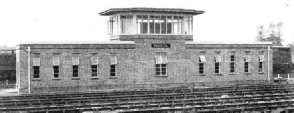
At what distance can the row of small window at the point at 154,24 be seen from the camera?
38000 millimetres

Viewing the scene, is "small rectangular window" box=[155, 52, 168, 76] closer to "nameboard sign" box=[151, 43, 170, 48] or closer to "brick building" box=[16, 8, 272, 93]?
"brick building" box=[16, 8, 272, 93]

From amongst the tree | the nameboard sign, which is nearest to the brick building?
the nameboard sign

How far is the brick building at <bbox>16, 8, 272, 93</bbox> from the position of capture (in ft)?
112

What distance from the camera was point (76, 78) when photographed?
35.2m

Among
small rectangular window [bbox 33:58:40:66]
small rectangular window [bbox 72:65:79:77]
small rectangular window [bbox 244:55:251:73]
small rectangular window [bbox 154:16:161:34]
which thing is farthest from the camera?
small rectangular window [bbox 244:55:251:73]

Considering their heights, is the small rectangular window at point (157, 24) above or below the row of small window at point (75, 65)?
above

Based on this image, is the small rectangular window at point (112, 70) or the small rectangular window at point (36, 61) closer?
the small rectangular window at point (36, 61)

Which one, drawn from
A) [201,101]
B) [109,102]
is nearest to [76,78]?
[109,102]

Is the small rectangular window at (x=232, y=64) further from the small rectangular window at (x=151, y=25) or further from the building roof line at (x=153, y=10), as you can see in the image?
the small rectangular window at (x=151, y=25)

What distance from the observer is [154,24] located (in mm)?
38281

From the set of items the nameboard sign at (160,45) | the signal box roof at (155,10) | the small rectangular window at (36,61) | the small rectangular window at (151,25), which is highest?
the signal box roof at (155,10)

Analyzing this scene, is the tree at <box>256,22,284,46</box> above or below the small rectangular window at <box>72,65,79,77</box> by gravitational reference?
above

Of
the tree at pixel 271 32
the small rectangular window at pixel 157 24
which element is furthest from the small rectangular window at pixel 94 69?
the tree at pixel 271 32

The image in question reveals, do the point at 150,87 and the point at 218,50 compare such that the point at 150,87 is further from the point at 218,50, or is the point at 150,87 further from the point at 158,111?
the point at 158,111
